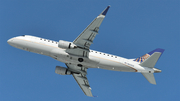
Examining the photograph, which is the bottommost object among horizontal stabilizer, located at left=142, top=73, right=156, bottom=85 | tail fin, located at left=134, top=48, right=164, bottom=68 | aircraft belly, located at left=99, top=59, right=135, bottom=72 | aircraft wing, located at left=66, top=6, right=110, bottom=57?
horizontal stabilizer, located at left=142, top=73, right=156, bottom=85

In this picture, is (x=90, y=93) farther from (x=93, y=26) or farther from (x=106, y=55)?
(x=93, y=26)

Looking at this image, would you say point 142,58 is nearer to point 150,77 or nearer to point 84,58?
point 150,77

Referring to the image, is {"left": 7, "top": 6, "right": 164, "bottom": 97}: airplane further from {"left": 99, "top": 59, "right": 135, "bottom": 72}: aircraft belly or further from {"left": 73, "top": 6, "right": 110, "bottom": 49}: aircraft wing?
{"left": 73, "top": 6, "right": 110, "bottom": 49}: aircraft wing

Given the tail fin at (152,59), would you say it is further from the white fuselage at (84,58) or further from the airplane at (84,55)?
the white fuselage at (84,58)

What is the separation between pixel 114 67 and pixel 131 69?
11.4 feet

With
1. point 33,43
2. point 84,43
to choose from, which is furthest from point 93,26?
point 33,43

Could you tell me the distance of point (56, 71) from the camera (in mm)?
49031

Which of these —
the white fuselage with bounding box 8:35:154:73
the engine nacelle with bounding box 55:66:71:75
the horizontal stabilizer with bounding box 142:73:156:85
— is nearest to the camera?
the white fuselage with bounding box 8:35:154:73

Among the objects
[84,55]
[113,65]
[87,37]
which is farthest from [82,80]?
[87,37]

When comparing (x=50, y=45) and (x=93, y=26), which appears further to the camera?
Result: (x=50, y=45)

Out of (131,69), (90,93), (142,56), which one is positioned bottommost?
(90,93)

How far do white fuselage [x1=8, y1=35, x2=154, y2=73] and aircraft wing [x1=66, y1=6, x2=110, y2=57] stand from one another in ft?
4.30

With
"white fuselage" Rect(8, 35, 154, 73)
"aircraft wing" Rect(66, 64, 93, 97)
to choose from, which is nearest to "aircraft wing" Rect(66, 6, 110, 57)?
"white fuselage" Rect(8, 35, 154, 73)

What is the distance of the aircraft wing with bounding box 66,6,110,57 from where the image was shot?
36.2 metres
